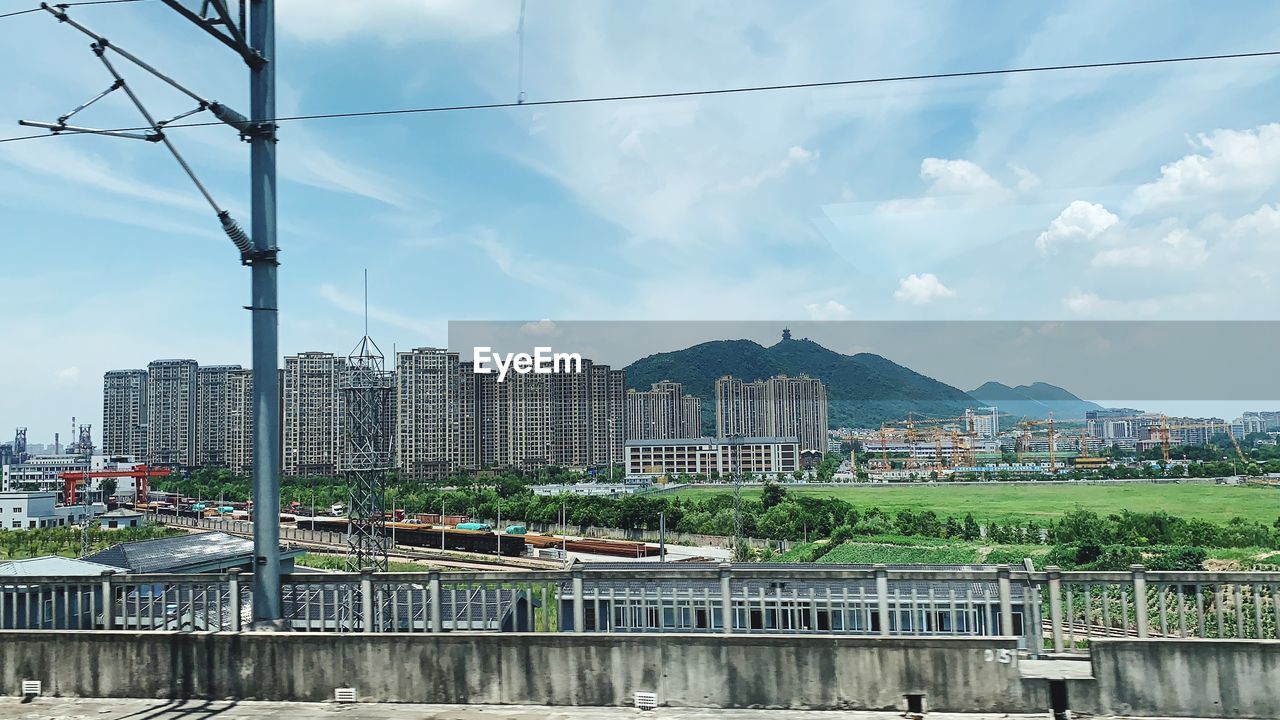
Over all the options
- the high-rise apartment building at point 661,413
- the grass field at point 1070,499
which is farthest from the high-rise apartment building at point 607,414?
the grass field at point 1070,499

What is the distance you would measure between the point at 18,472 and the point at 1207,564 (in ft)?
472

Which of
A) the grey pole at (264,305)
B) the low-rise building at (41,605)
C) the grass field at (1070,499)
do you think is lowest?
the grass field at (1070,499)

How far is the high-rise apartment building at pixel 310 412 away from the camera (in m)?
102

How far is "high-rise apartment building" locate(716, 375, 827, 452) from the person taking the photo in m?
174

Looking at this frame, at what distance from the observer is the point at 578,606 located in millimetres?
6855

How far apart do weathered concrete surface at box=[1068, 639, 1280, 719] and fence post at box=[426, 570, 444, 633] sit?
4959 mm

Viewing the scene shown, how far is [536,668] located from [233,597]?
276 cm

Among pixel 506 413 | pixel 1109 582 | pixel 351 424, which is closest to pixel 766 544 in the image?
pixel 351 424

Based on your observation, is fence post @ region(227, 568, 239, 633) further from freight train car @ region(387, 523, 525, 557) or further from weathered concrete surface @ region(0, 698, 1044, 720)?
freight train car @ region(387, 523, 525, 557)

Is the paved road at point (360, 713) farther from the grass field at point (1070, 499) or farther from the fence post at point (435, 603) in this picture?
the grass field at point (1070, 499)

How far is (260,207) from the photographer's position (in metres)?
7.19

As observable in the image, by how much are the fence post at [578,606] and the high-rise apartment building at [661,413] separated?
148m

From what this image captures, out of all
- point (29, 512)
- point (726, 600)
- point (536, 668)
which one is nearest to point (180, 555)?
point (536, 668)

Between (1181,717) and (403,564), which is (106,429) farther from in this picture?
(1181,717)
